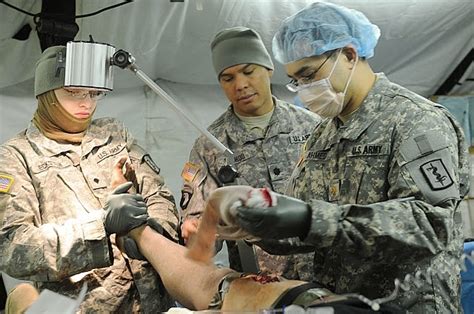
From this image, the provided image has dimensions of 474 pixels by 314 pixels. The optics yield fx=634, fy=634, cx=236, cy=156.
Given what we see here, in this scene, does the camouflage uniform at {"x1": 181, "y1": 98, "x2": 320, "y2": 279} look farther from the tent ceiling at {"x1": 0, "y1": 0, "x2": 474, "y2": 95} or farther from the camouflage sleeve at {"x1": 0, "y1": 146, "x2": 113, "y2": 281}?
the tent ceiling at {"x1": 0, "y1": 0, "x2": 474, "y2": 95}

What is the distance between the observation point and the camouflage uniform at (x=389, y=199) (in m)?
1.44

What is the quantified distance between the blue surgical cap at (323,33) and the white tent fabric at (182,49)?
4.91 ft

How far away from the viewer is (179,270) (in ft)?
6.59

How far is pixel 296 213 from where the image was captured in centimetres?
141

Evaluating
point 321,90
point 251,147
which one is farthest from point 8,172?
point 321,90

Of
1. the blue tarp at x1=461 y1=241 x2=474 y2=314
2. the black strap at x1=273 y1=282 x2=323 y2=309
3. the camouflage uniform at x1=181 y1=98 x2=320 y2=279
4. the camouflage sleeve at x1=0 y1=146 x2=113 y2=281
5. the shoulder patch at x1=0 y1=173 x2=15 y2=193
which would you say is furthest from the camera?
the blue tarp at x1=461 y1=241 x2=474 y2=314

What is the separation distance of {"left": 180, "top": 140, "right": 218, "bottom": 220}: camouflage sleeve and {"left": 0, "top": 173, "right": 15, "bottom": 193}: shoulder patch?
649 millimetres

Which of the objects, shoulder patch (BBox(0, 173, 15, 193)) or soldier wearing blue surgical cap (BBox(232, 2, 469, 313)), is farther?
Answer: shoulder patch (BBox(0, 173, 15, 193))

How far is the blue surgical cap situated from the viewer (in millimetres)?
1795

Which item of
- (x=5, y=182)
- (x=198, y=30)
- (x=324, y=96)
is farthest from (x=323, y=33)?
(x=198, y=30)

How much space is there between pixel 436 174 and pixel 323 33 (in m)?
0.53

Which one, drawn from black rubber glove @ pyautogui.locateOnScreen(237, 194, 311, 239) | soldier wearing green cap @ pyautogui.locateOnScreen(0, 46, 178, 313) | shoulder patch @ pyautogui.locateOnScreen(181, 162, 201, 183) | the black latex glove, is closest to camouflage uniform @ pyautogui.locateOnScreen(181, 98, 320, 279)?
shoulder patch @ pyautogui.locateOnScreen(181, 162, 201, 183)

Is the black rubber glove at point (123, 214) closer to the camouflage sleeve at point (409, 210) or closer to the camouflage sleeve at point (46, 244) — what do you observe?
the camouflage sleeve at point (46, 244)

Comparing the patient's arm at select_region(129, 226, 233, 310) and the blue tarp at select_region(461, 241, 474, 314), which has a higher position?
the patient's arm at select_region(129, 226, 233, 310)
